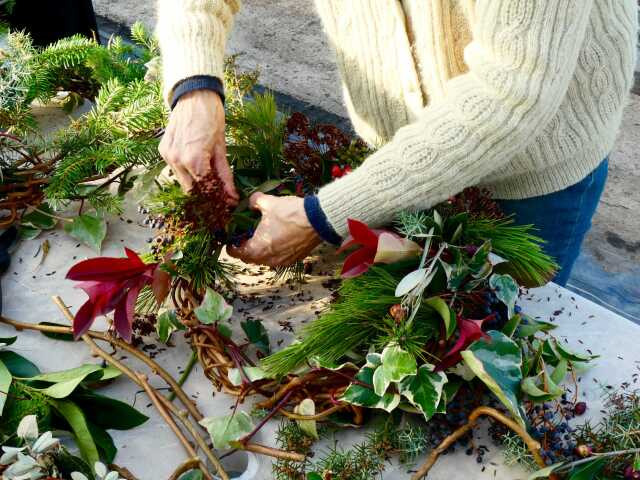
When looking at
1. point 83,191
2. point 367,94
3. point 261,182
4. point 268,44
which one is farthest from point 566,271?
point 268,44

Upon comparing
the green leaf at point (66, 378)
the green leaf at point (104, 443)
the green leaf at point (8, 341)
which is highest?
the green leaf at point (8, 341)

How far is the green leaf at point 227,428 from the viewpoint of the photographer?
2.58 feet

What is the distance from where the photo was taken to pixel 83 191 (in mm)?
1136

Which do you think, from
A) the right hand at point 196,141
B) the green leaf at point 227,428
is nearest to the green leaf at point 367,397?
the green leaf at point 227,428

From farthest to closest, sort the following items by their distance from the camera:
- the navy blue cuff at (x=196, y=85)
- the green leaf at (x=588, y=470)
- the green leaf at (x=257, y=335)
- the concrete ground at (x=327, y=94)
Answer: the concrete ground at (x=327, y=94)
the navy blue cuff at (x=196, y=85)
the green leaf at (x=257, y=335)
the green leaf at (x=588, y=470)

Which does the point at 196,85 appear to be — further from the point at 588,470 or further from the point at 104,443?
the point at 588,470

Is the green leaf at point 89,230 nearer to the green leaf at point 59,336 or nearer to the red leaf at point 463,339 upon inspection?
the green leaf at point 59,336

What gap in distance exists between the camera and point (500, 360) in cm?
77

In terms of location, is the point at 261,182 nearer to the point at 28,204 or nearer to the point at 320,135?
the point at 320,135

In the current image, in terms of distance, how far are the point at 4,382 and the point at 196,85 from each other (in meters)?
0.48

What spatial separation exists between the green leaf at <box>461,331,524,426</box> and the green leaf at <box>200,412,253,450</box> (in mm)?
252

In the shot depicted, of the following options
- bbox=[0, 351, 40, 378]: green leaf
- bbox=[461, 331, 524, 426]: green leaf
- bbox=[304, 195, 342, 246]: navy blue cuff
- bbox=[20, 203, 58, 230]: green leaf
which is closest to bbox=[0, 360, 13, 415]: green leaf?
bbox=[0, 351, 40, 378]: green leaf

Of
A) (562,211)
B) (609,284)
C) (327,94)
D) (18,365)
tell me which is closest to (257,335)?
(18,365)

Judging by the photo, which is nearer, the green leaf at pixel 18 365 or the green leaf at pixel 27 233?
the green leaf at pixel 18 365
